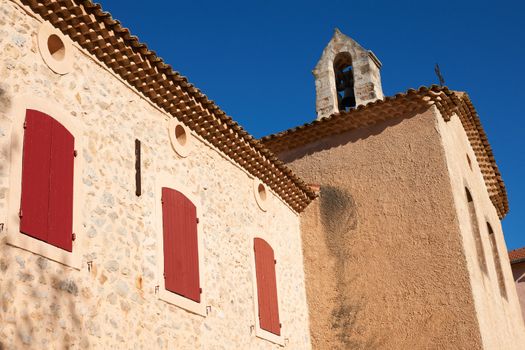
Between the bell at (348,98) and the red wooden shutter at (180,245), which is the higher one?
the bell at (348,98)

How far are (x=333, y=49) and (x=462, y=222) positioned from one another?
19.9ft

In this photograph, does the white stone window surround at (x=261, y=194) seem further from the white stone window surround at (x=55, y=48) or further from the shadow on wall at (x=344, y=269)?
the white stone window surround at (x=55, y=48)

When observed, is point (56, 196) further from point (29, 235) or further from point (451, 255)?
point (451, 255)

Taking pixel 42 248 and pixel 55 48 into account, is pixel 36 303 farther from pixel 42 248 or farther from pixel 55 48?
pixel 55 48

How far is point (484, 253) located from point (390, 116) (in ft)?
11.1

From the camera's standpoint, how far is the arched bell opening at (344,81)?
685 inches

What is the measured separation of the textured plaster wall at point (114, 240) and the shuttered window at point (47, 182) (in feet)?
0.85

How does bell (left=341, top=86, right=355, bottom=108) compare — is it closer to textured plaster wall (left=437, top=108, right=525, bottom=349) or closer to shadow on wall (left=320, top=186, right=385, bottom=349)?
textured plaster wall (left=437, top=108, right=525, bottom=349)

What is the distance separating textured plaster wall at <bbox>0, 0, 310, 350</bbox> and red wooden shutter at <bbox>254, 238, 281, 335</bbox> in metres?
0.27

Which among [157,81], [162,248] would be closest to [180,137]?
[157,81]

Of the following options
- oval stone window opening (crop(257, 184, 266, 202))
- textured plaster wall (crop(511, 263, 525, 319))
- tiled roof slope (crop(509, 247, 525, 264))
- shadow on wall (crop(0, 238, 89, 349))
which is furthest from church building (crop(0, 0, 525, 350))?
textured plaster wall (crop(511, 263, 525, 319))

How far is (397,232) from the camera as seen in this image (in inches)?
538

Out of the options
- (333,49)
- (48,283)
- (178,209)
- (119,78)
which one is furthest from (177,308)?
(333,49)

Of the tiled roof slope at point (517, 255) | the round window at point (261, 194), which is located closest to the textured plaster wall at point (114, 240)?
the round window at point (261, 194)
